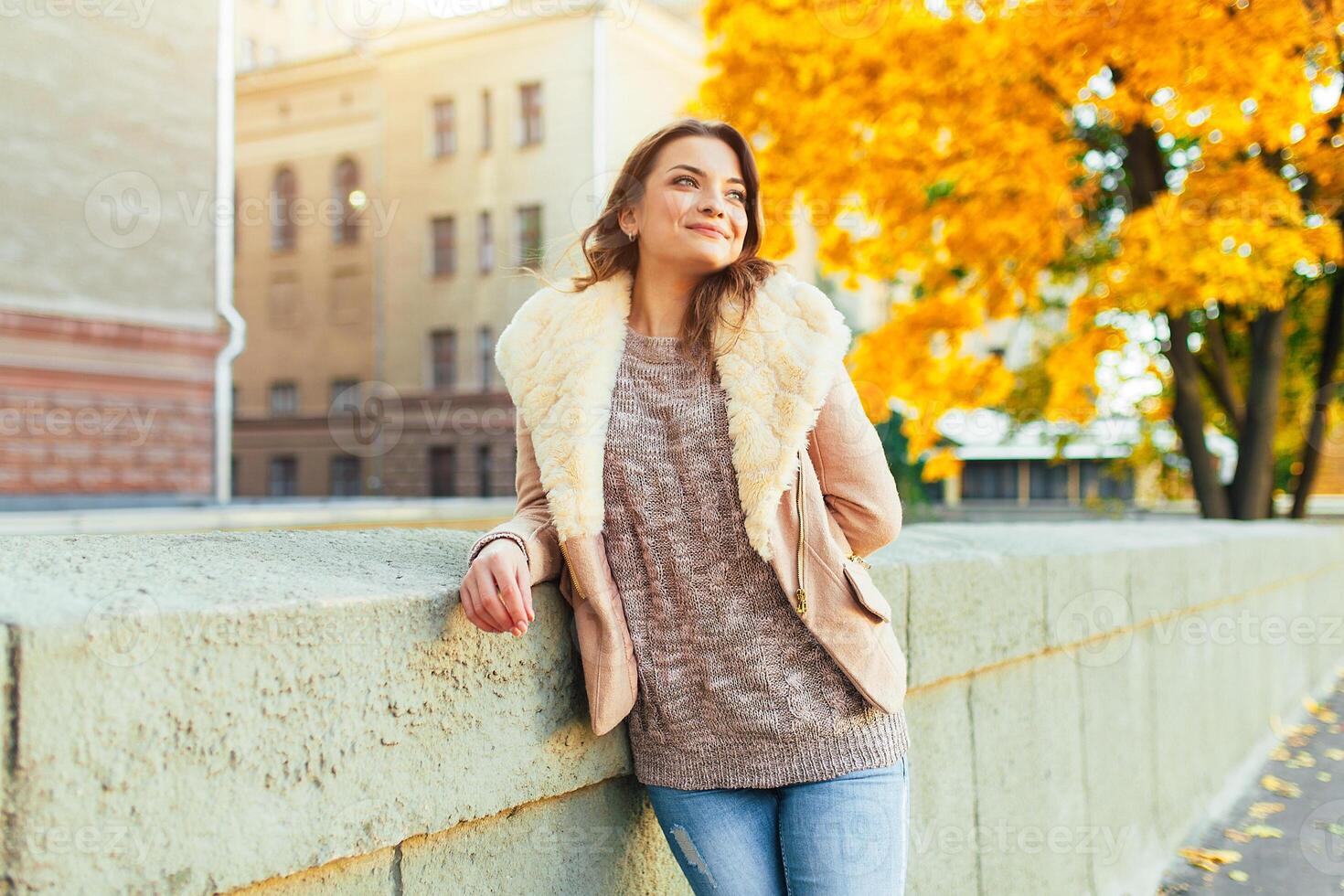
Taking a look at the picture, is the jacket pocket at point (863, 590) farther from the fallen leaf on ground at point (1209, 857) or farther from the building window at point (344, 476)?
the building window at point (344, 476)

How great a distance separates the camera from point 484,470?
3319cm

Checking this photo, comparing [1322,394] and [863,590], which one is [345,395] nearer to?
[1322,394]

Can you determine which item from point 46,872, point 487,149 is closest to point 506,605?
point 46,872

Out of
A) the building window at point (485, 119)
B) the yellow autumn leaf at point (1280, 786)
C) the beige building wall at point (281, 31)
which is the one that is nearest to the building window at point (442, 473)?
the building window at point (485, 119)

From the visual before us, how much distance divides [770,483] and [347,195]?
34.9 m

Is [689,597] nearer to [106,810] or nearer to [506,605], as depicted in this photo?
[506,605]

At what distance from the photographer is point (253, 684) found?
156cm

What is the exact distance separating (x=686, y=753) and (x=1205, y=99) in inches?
288

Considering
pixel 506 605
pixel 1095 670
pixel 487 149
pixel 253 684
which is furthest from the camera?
pixel 487 149

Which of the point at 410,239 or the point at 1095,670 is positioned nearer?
the point at 1095,670

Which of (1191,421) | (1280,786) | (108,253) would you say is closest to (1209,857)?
(1280,786)

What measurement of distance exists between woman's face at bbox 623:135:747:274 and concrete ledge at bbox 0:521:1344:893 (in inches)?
28.1

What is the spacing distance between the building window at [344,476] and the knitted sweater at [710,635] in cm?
3432

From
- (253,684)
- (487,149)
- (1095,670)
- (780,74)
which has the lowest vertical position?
(1095,670)
